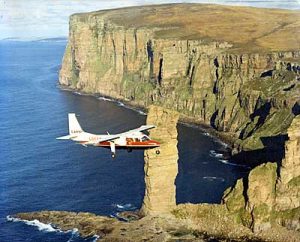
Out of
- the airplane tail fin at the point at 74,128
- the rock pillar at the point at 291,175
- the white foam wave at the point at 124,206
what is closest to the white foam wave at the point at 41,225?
the white foam wave at the point at 124,206

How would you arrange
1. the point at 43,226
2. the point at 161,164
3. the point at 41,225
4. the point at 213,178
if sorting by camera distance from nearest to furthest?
the point at 161,164
the point at 43,226
the point at 41,225
the point at 213,178

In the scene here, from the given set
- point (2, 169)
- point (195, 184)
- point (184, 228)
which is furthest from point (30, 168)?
point (184, 228)

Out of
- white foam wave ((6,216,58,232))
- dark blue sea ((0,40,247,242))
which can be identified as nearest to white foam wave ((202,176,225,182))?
dark blue sea ((0,40,247,242))

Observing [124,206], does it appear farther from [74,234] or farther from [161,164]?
[161,164]

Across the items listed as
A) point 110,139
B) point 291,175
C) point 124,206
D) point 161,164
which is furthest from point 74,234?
point 291,175

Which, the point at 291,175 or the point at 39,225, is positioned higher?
the point at 291,175
